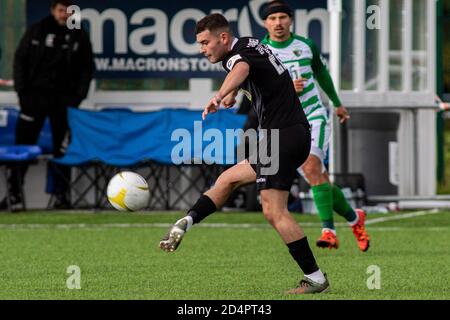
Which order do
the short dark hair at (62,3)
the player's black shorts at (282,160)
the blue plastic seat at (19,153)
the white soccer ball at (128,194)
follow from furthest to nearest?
the short dark hair at (62,3) < the blue plastic seat at (19,153) < the white soccer ball at (128,194) < the player's black shorts at (282,160)

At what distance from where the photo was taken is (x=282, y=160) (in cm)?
853

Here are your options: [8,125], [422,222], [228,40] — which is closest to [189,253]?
[228,40]

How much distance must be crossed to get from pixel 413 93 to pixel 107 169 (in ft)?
13.5

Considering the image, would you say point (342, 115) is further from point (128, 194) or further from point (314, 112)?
point (128, 194)

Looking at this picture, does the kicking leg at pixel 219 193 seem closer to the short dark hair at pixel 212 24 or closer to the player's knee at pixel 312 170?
the short dark hair at pixel 212 24

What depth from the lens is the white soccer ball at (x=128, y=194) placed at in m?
9.55

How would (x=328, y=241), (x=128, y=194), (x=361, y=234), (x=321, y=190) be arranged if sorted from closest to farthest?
(x=128, y=194) → (x=328, y=241) → (x=361, y=234) → (x=321, y=190)

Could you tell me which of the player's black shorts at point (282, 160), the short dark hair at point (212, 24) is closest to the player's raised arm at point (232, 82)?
the short dark hair at point (212, 24)

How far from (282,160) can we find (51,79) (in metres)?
9.92

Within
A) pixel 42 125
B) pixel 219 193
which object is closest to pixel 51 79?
pixel 42 125

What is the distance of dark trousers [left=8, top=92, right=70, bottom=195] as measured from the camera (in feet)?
58.7

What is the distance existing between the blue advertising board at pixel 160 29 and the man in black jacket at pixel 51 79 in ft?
2.80

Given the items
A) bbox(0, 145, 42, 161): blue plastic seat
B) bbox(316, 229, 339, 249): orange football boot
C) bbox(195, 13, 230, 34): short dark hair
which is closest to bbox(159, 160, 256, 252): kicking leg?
bbox(195, 13, 230, 34): short dark hair

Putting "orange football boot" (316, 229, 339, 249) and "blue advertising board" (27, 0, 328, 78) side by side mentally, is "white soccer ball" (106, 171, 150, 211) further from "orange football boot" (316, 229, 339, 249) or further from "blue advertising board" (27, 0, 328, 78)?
"blue advertising board" (27, 0, 328, 78)
